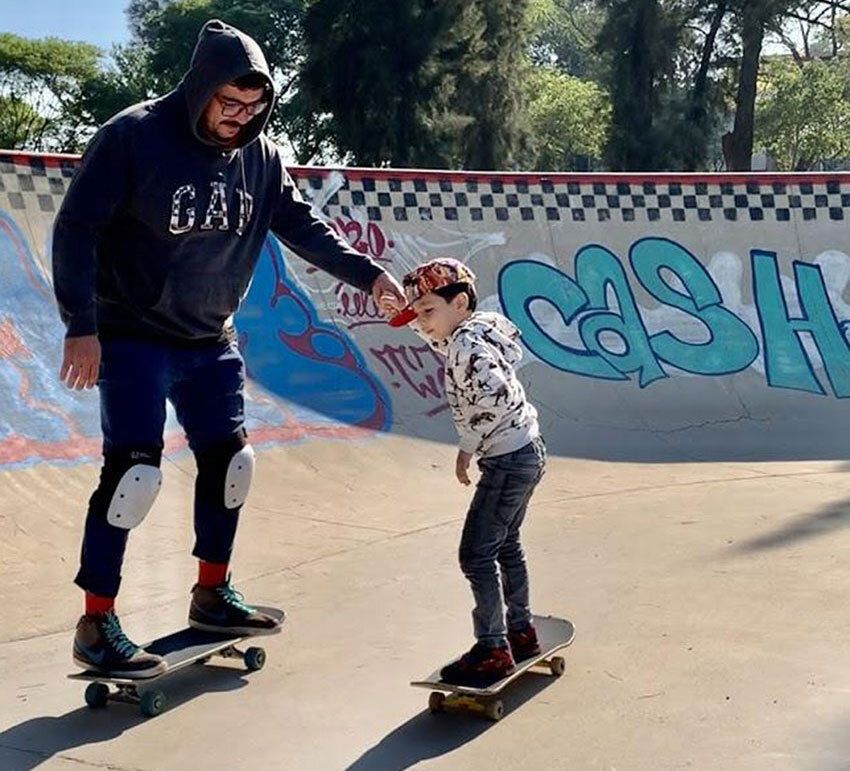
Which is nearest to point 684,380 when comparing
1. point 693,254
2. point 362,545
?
point 693,254

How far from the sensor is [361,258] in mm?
4352

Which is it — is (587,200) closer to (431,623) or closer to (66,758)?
(431,623)

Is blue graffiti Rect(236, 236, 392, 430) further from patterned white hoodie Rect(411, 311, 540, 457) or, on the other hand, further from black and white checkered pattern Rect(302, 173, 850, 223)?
patterned white hoodie Rect(411, 311, 540, 457)

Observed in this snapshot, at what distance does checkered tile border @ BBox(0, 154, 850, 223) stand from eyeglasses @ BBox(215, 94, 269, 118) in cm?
559

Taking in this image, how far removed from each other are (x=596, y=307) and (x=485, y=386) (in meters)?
6.71

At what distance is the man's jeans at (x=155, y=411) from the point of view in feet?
12.3

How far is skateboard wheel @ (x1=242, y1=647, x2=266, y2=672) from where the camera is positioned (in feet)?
13.4

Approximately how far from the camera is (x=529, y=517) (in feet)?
21.7

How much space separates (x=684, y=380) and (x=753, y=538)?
4.18m

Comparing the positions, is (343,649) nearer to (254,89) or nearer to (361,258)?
(361,258)

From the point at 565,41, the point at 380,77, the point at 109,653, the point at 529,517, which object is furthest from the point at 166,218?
the point at 565,41

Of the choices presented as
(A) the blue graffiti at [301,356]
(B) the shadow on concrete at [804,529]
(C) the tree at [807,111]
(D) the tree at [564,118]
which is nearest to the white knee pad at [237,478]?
(B) the shadow on concrete at [804,529]

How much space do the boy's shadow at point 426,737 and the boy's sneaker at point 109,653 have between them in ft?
2.43

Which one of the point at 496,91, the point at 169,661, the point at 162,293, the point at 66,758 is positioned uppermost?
the point at 496,91
